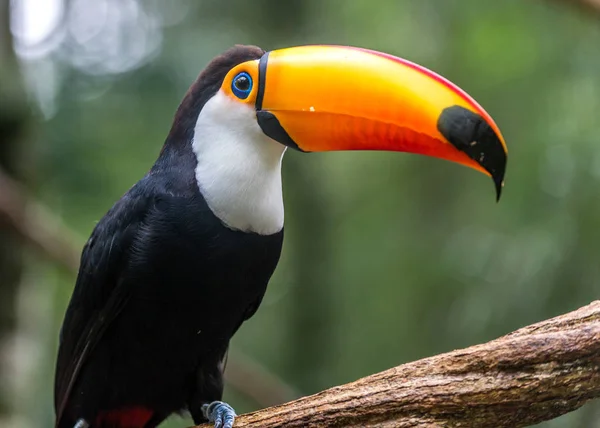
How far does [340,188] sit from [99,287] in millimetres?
3596

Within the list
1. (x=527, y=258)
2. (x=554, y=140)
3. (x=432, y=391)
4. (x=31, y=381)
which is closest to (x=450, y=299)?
(x=527, y=258)

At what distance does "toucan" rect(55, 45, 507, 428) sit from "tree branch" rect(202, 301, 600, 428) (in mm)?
406

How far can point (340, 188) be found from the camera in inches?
228

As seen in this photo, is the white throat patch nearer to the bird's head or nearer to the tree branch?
the bird's head

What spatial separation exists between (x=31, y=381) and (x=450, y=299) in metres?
2.45

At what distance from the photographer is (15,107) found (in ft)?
12.4

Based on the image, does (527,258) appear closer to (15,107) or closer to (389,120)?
(389,120)

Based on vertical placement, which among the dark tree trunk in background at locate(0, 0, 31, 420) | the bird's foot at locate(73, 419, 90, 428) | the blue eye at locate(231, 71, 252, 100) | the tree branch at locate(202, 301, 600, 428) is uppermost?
the dark tree trunk in background at locate(0, 0, 31, 420)

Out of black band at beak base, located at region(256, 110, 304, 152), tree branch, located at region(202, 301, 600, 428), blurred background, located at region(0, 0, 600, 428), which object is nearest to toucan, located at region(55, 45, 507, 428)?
black band at beak base, located at region(256, 110, 304, 152)

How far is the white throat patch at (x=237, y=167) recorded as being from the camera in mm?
2197

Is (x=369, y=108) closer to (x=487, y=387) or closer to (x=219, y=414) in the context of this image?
(x=487, y=387)

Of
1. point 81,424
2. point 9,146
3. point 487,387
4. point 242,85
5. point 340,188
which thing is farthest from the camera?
point 340,188

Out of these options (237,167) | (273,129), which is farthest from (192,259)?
(273,129)

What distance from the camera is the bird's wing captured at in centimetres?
228
